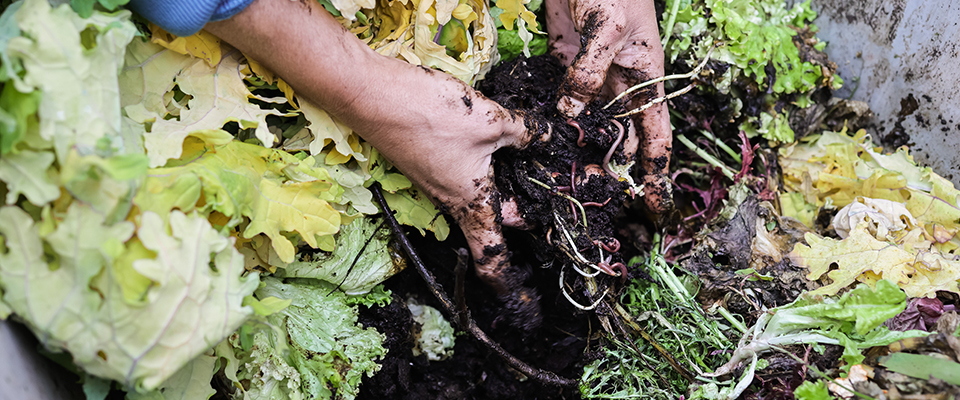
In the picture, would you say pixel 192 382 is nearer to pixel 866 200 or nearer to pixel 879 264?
pixel 879 264

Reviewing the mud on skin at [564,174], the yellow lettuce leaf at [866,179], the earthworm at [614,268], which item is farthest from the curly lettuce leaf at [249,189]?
the yellow lettuce leaf at [866,179]

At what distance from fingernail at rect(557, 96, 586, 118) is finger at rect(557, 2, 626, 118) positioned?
29 millimetres

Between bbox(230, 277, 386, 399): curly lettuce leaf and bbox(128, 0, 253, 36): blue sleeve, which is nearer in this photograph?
bbox(128, 0, 253, 36): blue sleeve

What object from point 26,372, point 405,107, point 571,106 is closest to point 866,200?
point 571,106

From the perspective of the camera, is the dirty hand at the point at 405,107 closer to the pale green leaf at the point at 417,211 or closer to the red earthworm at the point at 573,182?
the pale green leaf at the point at 417,211

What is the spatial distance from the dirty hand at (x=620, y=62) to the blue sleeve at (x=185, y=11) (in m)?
0.97

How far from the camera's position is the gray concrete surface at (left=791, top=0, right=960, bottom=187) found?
6.25 feet

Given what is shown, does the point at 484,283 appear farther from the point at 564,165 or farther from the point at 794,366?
the point at 794,366

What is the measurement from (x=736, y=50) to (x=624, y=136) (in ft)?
2.16

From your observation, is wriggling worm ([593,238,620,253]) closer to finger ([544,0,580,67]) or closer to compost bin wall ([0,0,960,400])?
finger ([544,0,580,67])

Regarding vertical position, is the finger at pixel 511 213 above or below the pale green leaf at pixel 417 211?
above

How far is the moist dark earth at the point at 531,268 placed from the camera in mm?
1669

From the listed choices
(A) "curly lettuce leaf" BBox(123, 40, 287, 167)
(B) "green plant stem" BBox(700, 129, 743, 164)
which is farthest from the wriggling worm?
(A) "curly lettuce leaf" BBox(123, 40, 287, 167)

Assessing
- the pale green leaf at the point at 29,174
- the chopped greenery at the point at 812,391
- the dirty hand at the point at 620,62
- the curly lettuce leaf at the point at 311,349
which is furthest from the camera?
the dirty hand at the point at 620,62
